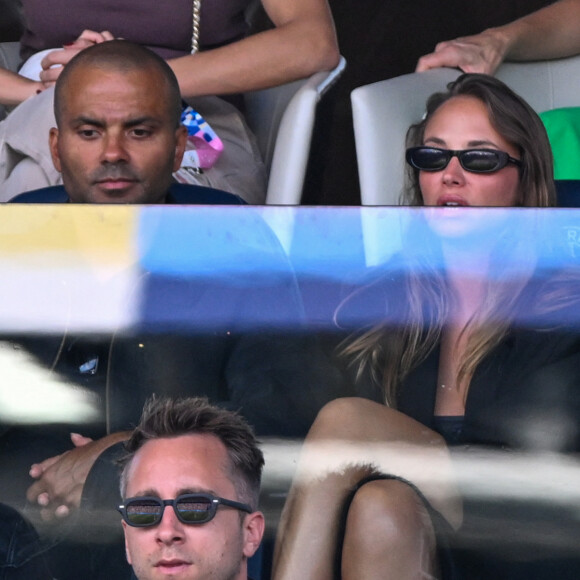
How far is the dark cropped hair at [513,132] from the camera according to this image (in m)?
2.16

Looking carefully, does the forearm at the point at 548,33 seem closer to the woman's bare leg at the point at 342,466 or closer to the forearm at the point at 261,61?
the forearm at the point at 261,61

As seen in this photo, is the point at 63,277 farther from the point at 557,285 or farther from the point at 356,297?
the point at 557,285

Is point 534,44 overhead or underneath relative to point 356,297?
overhead

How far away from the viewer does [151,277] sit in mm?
1394

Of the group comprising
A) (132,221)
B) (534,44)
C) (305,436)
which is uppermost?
(534,44)

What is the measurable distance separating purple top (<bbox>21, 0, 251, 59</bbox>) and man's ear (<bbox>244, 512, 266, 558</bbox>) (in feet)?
4.57

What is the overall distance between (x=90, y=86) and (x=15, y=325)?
2.93 feet

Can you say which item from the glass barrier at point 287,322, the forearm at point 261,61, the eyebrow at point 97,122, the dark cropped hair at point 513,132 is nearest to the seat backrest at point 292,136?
the forearm at point 261,61

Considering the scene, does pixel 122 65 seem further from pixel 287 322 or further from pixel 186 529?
pixel 186 529

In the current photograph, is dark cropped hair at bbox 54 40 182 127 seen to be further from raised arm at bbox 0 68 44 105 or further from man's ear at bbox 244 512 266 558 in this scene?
man's ear at bbox 244 512 266 558

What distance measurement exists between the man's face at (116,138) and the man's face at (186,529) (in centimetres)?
74

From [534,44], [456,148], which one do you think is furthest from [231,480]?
[534,44]

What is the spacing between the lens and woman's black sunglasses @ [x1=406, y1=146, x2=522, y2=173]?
2.16 meters

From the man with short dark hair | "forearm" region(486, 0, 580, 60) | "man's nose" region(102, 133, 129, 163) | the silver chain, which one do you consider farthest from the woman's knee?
"forearm" region(486, 0, 580, 60)
